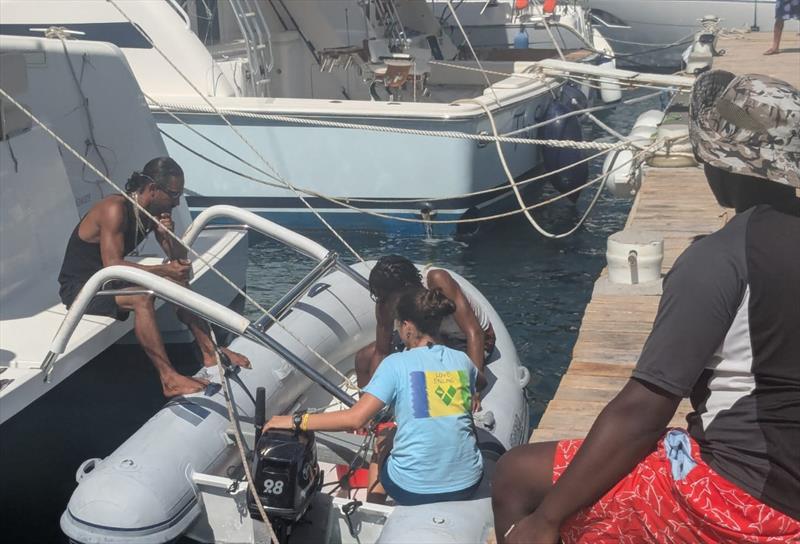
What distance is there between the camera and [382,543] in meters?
3.51

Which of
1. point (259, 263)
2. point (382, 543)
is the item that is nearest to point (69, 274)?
point (382, 543)

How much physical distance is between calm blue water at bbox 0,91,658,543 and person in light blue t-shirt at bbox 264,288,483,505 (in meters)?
1.93

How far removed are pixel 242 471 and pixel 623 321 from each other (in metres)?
1.83

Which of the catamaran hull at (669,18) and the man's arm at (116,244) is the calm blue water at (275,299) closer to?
the man's arm at (116,244)

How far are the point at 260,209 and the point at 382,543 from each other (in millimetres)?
6794

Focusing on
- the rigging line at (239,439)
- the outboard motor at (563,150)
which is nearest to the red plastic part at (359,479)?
the rigging line at (239,439)

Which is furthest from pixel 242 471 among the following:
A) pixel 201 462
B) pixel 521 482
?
pixel 521 482

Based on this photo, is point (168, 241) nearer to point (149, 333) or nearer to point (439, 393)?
point (149, 333)

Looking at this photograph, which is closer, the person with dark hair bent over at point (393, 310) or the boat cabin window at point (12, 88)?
the person with dark hair bent over at point (393, 310)

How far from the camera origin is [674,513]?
2.00 meters

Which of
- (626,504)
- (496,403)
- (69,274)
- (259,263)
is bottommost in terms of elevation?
(259,263)

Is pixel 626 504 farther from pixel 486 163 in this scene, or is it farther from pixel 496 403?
pixel 486 163

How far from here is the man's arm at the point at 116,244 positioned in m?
5.41

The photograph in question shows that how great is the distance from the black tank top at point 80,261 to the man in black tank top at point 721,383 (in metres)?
3.93
